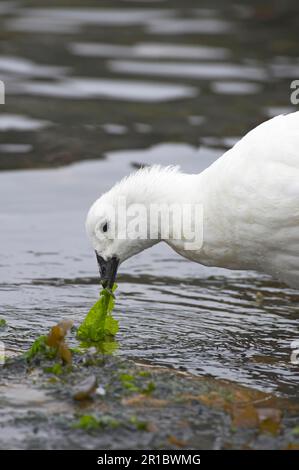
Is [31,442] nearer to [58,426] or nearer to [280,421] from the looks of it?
[58,426]

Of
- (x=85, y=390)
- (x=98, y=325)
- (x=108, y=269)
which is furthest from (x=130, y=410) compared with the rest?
(x=108, y=269)

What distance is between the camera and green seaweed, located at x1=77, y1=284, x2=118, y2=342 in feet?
27.6

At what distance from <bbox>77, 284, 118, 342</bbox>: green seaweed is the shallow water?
154 millimetres

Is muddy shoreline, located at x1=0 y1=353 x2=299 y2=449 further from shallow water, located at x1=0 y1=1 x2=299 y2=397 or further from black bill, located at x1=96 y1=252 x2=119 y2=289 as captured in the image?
black bill, located at x1=96 y1=252 x2=119 y2=289

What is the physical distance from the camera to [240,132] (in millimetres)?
14312

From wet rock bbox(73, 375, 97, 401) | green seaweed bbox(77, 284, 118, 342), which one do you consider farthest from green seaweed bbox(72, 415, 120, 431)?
green seaweed bbox(77, 284, 118, 342)

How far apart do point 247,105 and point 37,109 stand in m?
2.72

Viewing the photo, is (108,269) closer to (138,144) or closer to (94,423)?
(94,423)

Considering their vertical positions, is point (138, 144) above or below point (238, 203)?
above

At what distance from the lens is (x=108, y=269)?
→ 8680 mm

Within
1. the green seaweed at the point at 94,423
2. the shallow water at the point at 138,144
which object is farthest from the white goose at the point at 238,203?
the green seaweed at the point at 94,423

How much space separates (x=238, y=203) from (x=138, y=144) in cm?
606

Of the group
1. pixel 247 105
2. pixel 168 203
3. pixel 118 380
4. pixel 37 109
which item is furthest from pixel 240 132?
pixel 118 380

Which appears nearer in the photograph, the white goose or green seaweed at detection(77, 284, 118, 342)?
the white goose
